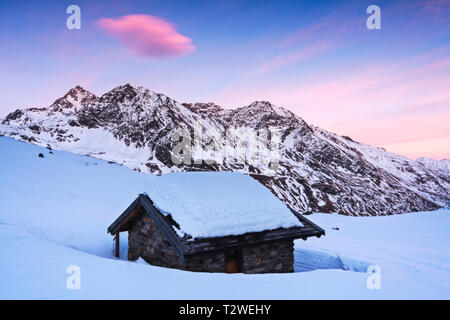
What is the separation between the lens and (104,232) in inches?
480

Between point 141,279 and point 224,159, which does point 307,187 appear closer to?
point 224,159

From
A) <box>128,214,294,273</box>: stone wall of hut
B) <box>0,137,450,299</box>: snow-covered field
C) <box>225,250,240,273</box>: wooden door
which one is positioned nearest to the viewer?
<box>0,137,450,299</box>: snow-covered field

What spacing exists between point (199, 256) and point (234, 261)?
4.93ft

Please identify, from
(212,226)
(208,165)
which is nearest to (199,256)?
(212,226)

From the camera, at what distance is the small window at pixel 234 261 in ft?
25.4

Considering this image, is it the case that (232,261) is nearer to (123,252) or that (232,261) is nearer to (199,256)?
(199,256)

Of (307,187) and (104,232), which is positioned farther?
(307,187)

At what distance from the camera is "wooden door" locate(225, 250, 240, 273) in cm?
773

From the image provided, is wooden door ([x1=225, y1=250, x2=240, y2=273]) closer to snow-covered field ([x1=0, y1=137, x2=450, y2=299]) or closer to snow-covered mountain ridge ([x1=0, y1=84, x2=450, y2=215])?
snow-covered field ([x1=0, y1=137, x2=450, y2=299])

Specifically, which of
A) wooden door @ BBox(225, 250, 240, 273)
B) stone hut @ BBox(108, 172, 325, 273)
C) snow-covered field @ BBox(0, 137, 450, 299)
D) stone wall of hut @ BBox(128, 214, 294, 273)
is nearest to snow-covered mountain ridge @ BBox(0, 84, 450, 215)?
snow-covered field @ BBox(0, 137, 450, 299)

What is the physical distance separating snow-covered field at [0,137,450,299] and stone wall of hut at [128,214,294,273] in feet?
4.60

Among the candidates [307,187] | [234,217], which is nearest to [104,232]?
[234,217]

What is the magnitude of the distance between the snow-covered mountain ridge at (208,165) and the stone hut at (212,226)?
66194 millimetres
